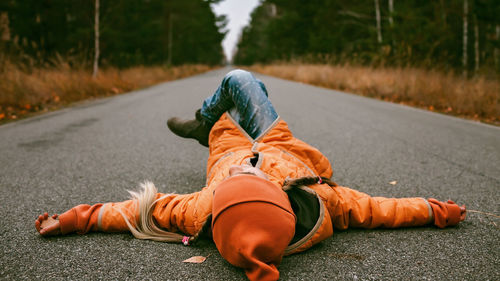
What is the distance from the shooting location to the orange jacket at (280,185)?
1.44 meters

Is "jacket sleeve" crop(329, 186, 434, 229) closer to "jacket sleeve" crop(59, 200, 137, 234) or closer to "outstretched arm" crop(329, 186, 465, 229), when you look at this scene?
"outstretched arm" crop(329, 186, 465, 229)

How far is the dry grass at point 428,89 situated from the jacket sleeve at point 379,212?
4.73 metres

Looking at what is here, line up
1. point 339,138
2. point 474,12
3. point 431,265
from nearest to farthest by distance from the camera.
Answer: point 431,265
point 339,138
point 474,12

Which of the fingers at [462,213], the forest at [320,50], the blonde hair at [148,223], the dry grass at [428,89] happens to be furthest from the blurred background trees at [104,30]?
the dry grass at [428,89]

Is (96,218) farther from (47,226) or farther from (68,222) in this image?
(47,226)

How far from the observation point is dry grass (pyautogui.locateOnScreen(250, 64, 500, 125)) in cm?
580

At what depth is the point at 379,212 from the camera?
164 centimetres

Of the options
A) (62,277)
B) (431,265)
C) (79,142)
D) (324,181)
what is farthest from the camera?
(79,142)

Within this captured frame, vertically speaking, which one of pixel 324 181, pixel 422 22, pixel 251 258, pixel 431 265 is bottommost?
pixel 431 265

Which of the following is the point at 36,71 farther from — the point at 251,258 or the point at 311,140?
the point at 251,258

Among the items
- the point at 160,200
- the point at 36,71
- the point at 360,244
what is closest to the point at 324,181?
the point at 360,244

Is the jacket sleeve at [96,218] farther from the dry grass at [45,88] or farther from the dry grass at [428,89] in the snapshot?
the dry grass at [428,89]

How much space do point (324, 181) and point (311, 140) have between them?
2128mm

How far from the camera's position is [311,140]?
148 inches
